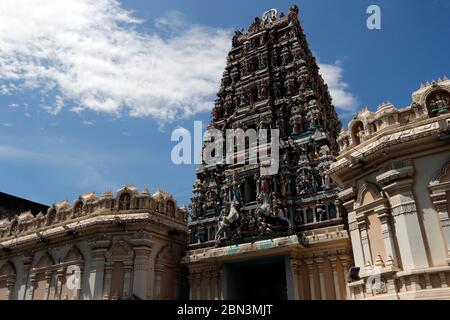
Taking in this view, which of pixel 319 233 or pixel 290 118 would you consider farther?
pixel 290 118

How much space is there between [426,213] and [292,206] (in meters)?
10.8

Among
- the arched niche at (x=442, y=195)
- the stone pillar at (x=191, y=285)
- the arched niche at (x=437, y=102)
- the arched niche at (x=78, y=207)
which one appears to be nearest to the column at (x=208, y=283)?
the stone pillar at (x=191, y=285)

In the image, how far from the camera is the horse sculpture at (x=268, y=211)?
26.7 meters

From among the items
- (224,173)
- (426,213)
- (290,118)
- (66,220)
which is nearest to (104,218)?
(66,220)

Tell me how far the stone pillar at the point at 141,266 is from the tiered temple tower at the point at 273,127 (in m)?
3.51

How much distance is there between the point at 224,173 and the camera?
3188cm

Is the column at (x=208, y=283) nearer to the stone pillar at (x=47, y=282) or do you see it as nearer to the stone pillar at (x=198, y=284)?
the stone pillar at (x=198, y=284)

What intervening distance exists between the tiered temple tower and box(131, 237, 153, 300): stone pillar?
138 inches

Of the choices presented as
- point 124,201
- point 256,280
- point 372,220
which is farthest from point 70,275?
point 372,220

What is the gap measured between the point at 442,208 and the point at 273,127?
53.6 feet

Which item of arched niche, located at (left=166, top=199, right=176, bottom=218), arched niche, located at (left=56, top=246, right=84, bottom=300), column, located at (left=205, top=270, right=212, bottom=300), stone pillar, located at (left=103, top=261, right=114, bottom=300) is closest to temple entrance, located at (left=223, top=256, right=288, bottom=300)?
column, located at (left=205, top=270, right=212, bottom=300)

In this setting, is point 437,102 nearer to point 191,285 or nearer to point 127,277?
point 191,285

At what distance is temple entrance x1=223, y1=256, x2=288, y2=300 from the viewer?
2803cm

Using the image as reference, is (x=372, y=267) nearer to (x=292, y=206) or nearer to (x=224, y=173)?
(x=292, y=206)
